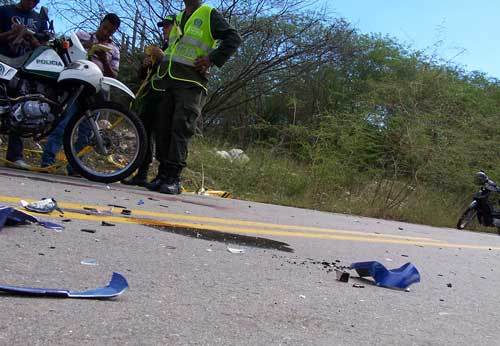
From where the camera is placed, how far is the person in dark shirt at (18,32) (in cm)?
605

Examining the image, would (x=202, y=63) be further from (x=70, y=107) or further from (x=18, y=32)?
(x=18, y=32)

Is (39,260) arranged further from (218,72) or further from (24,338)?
(218,72)

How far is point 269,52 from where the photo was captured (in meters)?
15.7

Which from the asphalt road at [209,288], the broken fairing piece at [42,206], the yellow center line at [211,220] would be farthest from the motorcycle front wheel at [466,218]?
the broken fairing piece at [42,206]

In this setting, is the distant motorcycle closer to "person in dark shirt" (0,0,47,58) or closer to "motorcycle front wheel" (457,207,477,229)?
"motorcycle front wheel" (457,207,477,229)

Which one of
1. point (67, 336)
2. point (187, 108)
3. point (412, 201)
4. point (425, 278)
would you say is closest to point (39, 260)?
point (67, 336)

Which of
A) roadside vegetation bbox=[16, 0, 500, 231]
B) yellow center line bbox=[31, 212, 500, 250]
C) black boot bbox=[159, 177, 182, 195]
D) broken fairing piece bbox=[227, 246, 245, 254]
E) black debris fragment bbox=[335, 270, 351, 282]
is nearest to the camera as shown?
black debris fragment bbox=[335, 270, 351, 282]

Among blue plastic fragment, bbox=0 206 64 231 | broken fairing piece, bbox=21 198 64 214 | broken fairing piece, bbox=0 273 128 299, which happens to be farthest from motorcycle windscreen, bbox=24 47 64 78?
broken fairing piece, bbox=0 273 128 299

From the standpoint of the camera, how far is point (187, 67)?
6.08 meters

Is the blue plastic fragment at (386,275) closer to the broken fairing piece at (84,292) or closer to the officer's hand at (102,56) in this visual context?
the broken fairing piece at (84,292)

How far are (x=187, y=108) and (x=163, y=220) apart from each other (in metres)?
2.08

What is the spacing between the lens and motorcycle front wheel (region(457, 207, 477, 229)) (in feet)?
42.5

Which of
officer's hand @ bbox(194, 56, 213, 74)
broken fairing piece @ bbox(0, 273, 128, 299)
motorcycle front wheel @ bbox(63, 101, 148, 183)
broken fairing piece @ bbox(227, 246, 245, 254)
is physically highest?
officer's hand @ bbox(194, 56, 213, 74)

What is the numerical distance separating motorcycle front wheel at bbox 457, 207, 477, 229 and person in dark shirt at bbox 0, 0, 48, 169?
9.67m
